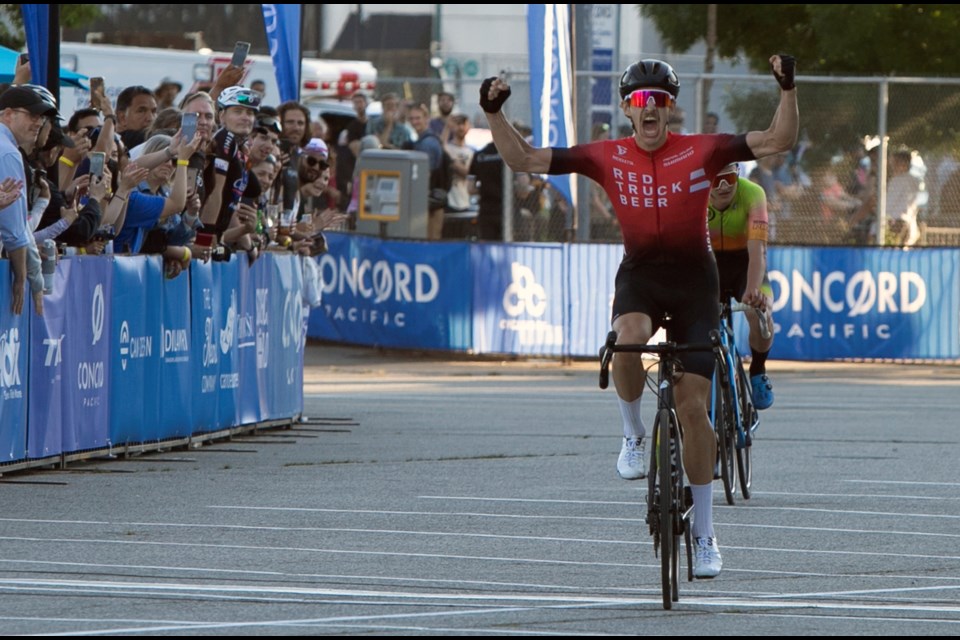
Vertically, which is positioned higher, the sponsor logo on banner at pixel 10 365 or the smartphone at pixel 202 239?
the smartphone at pixel 202 239

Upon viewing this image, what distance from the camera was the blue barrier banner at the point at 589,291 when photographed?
22547 mm

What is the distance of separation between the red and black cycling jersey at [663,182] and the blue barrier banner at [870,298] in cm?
1383

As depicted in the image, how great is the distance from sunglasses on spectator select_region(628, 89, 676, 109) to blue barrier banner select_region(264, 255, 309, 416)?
23.7ft

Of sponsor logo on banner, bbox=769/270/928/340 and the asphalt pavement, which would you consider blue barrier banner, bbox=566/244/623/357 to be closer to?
sponsor logo on banner, bbox=769/270/928/340

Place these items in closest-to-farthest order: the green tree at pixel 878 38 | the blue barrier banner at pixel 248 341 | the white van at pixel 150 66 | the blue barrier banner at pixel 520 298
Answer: the blue barrier banner at pixel 248 341 → the blue barrier banner at pixel 520 298 → the green tree at pixel 878 38 → the white van at pixel 150 66

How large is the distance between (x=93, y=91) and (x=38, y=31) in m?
0.57

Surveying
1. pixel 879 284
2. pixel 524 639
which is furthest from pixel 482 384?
pixel 524 639

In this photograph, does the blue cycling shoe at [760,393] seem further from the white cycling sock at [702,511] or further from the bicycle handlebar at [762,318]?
the white cycling sock at [702,511]

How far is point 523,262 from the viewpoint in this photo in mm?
22891

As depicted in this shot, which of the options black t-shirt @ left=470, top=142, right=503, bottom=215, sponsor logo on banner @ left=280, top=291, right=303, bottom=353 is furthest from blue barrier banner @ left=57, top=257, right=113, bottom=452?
black t-shirt @ left=470, top=142, right=503, bottom=215

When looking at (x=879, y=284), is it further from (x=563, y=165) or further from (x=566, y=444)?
(x=563, y=165)

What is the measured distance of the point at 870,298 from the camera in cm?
2267

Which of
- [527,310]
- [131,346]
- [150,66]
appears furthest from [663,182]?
[150,66]

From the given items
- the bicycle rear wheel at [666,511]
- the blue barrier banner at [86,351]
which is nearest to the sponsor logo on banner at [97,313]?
the blue barrier banner at [86,351]
